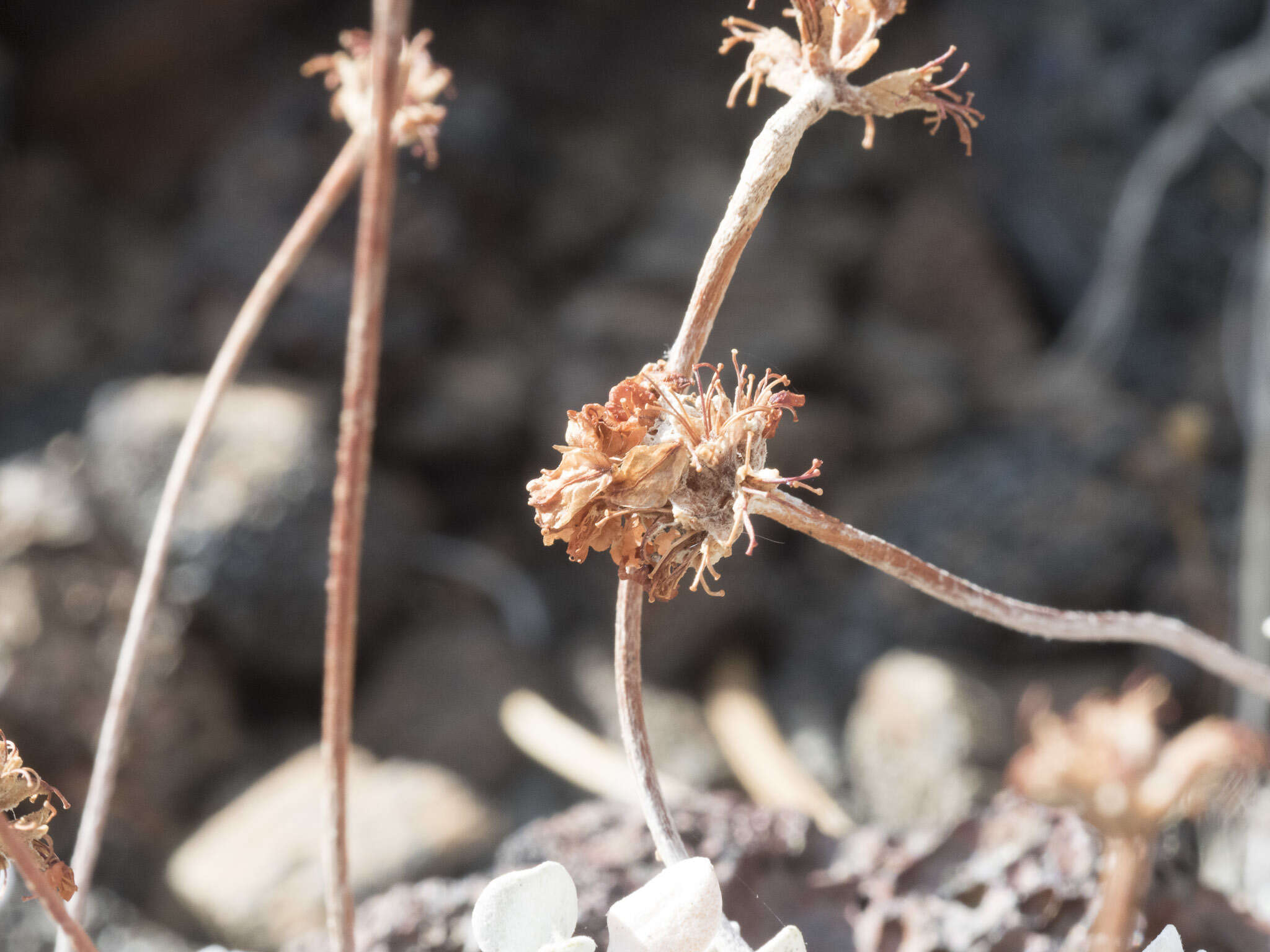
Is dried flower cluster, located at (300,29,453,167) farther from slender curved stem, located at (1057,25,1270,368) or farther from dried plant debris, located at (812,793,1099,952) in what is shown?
Answer: slender curved stem, located at (1057,25,1270,368)

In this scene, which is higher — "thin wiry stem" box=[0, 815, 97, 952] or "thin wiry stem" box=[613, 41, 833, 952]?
"thin wiry stem" box=[613, 41, 833, 952]

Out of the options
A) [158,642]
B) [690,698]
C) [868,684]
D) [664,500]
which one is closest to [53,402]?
[158,642]

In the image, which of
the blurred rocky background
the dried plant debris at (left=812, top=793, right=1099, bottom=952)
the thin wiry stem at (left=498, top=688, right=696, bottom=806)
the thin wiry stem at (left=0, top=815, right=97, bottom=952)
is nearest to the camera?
the thin wiry stem at (left=0, top=815, right=97, bottom=952)

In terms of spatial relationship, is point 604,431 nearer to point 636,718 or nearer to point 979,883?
point 636,718

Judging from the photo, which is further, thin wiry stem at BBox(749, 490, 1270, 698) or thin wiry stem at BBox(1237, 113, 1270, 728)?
thin wiry stem at BBox(1237, 113, 1270, 728)

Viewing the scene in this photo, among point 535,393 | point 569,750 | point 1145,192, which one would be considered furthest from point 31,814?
point 1145,192

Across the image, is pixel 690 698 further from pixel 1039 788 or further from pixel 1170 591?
pixel 1039 788

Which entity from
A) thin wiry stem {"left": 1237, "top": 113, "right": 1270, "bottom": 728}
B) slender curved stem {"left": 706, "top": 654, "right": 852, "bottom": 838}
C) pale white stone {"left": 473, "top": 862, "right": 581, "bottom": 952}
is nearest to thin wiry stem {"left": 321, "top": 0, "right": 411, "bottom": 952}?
pale white stone {"left": 473, "top": 862, "right": 581, "bottom": 952}
